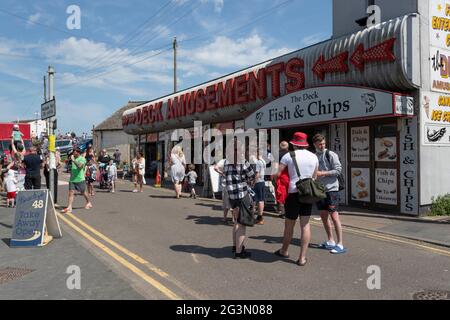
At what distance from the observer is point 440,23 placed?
33.1ft

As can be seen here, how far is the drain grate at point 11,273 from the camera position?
546 cm

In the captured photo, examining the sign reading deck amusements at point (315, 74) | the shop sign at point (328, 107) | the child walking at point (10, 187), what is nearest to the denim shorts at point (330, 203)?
the shop sign at point (328, 107)

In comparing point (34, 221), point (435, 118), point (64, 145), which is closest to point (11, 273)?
point (34, 221)

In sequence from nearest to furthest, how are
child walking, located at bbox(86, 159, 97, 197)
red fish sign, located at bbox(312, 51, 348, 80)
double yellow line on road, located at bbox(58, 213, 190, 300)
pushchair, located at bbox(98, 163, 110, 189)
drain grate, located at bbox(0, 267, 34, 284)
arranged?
double yellow line on road, located at bbox(58, 213, 190, 300) → drain grate, located at bbox(0, 267, 34, 284) → red fish sign, located at bbox(312, 51, 348, 80) → child walking, located at bbox(86, 159, 97, 197) → pushchair, located at bbox(98, 163, 110, 189)

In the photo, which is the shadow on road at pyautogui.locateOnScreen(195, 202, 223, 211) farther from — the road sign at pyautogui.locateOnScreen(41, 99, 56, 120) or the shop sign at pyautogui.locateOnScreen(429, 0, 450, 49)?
the shop sign at pyautogui.locateOnScreen(429, 0, 450, 49)

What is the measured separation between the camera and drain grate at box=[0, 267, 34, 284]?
546 centimetres

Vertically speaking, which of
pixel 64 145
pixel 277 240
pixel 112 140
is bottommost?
pixel 277 240

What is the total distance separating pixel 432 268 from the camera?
5.68 m

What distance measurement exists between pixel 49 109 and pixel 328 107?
760 centimetres

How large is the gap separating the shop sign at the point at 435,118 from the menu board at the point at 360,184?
1850 millimetres

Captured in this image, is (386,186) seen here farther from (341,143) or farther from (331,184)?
(331,184)

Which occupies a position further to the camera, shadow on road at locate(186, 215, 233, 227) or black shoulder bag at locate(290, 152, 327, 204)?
shadow on road at locate(186, 215, 233, 227)

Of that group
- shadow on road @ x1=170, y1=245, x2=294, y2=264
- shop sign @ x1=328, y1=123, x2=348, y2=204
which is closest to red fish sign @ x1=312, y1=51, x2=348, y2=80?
shop sign @ x1=328, y1=123, x2=348, y2=204

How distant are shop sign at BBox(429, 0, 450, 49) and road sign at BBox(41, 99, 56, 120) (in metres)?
9.78
